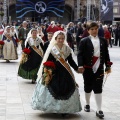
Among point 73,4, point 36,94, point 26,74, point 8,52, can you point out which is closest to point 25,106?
point 36,94

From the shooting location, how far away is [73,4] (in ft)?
221

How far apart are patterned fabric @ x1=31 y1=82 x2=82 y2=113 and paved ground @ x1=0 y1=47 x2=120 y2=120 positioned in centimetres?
18

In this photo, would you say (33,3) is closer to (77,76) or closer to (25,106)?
(77,76)

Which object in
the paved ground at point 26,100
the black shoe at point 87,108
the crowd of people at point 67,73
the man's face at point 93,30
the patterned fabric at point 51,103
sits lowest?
the paved ground at point 26,100

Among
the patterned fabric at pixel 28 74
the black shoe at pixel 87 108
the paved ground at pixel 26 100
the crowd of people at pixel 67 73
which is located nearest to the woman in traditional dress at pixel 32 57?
the patterned fabric at pixel 28 74

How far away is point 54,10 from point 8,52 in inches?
1299

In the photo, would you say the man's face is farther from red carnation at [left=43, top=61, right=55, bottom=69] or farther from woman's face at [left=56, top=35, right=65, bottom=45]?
red carnation at [left=43, top=61, right=55, bottom=69]

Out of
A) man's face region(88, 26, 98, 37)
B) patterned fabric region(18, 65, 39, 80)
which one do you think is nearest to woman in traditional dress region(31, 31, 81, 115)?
man's face region(88, 26, 98, 37)

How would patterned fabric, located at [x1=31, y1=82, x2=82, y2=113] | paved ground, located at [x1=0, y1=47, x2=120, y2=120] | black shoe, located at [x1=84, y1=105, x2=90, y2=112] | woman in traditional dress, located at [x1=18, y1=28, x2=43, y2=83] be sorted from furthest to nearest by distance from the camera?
woman in traditional dress, located at [x1=18, y1=28, x2=43, y2=83] → black shoe, located at [x1=84, y1=105, x2=90, y2=112] → paved ground, located at [x1=0, y1=47, x2=120, y2=120] → patterned fabric, located at [x1=31, y1=82, x2=82, y2=113]

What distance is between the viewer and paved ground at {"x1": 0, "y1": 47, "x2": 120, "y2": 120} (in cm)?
837

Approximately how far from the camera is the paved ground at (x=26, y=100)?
8367mm

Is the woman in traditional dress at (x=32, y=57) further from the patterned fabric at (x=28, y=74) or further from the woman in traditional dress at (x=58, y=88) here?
the woman in traditional dress at (x=58, y=88)

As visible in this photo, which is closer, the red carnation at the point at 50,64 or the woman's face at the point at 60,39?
the red carnation at the point at 50,64

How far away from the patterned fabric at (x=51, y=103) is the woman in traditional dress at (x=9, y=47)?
10.4 m
